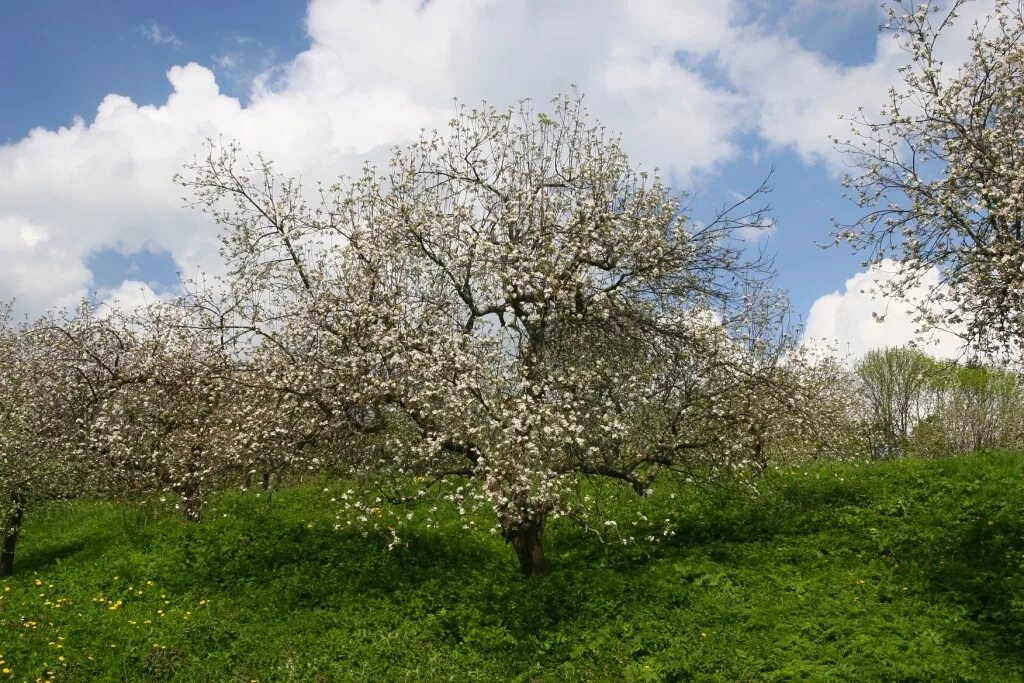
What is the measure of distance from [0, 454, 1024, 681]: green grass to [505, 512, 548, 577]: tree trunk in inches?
17.5

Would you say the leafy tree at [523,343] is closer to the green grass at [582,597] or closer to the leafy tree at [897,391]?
the green grass at [582,597]

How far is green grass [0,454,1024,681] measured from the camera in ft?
43.2

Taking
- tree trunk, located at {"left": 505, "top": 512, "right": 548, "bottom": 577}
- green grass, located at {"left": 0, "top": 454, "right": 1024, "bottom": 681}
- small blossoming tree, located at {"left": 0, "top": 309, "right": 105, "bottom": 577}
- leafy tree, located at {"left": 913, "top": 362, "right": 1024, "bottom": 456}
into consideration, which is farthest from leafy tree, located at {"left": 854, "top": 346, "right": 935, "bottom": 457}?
small blossoming tree, located at {"left": 0, "top": 309, "right": 105, "bottom": 577}

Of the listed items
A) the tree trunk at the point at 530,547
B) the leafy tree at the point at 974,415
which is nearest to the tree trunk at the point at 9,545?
the tree trunk at the point at 530,547

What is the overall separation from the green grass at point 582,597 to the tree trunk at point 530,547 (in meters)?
0.44

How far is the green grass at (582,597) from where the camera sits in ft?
43.2

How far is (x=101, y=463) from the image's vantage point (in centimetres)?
1959

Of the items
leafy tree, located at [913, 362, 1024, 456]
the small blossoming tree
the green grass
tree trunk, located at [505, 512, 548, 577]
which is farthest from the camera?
leafy tree, located at [913, 362, 1024, 456]

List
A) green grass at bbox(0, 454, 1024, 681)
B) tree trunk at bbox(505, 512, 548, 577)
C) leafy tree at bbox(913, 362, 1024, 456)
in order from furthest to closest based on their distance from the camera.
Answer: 1. leafy tree at bbox(913, 362, 1024, 456)
2. tree trunk at bbox(505, 512, 548, 577)
3. green grass at bbox(0, 454, 1024, 681)

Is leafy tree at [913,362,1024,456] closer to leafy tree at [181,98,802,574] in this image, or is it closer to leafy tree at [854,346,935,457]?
leafy tree at [854,346,935,457]

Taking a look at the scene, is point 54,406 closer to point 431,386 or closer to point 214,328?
point 214,328

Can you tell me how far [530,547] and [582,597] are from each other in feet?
5.10

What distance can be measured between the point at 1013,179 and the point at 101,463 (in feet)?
68.4

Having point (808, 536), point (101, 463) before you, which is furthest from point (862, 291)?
point (101, 463)
